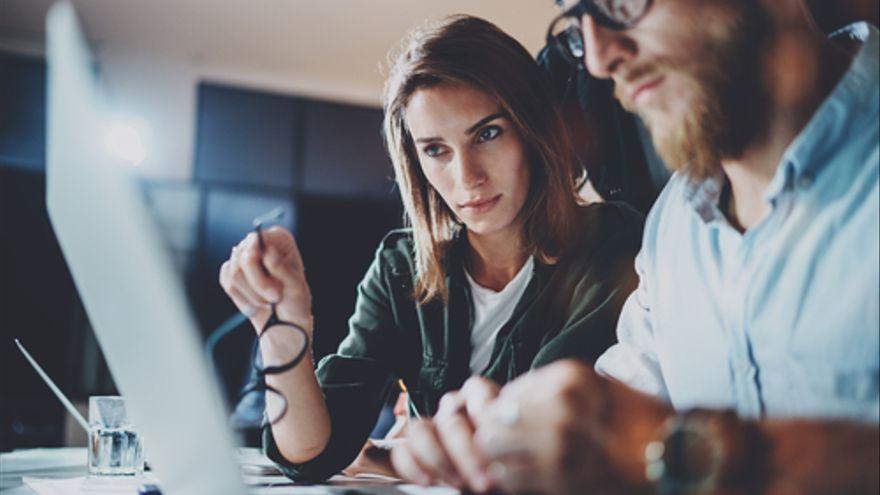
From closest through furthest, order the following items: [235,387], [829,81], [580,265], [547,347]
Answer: [829,81]
[547,347]
[580,265]
[235,387]

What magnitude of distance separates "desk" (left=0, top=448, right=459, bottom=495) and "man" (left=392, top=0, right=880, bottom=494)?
29cm

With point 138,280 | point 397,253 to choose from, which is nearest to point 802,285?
point 138,280

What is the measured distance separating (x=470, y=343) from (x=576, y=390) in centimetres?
90

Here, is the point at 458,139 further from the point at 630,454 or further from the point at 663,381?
the point at 630,454

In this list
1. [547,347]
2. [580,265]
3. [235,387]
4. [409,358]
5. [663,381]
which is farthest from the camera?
[235,387]

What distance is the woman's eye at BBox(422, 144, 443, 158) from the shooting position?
4.66 feet

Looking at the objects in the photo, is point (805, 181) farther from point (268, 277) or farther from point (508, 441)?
point (268, 277)

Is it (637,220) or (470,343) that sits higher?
(637,220)

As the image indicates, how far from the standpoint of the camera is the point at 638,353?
3.35 ft

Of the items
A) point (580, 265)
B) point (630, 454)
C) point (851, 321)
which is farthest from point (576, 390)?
point (580, 265)

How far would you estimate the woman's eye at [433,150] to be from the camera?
4.66ft

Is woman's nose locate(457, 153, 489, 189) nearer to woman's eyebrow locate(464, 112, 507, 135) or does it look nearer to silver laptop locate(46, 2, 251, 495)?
woman's eyebrow locate(464, 112, 507, 135)

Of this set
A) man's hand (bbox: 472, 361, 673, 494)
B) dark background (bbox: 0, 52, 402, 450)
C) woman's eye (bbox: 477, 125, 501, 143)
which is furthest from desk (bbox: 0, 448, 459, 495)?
dark background (bbox: 0, 52, 402, 450)

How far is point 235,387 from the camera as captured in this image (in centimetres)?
402
